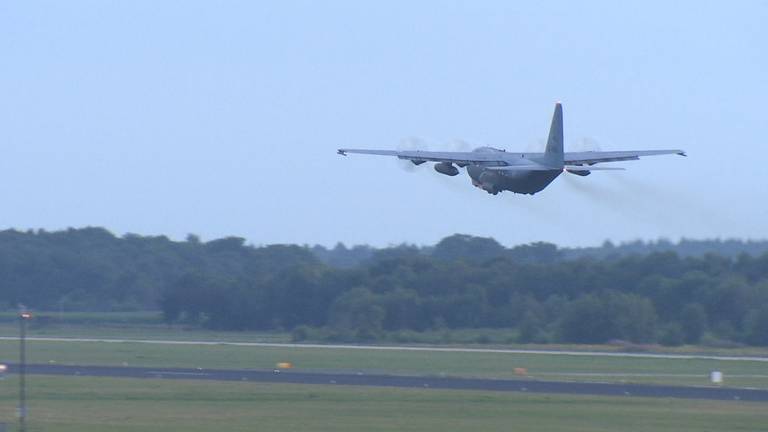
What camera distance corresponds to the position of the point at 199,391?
5903cm

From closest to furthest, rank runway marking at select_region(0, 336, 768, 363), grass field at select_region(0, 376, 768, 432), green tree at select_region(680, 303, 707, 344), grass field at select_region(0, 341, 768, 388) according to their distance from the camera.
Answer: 1. grass field at select_region(0, 376, 768, 432)
2. grass field at select_region(0, 341, 768, 388)
3. runway marking at select_region(0, 336, 768, 363)
4. green tree at select_region(680, 303, 707, 344)

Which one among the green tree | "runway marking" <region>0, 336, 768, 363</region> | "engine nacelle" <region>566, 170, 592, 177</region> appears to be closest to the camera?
"engine nacelle" <region>566, 170, 592, 177</region>

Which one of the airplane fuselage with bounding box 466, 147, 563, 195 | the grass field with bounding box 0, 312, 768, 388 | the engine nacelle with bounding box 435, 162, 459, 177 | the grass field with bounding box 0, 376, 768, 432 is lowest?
the grass field with bounding box 0, 376, 768, 432

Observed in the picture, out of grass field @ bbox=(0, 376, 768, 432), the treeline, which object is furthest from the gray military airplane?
the treeline

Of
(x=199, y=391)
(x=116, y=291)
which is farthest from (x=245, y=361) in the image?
(x=116, y=291)

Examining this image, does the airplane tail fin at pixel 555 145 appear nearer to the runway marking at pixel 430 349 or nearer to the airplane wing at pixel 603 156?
the airplane wing at pixel 603 156

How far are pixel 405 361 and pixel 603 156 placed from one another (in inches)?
1072

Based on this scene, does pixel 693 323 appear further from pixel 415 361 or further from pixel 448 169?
pixel 448 169

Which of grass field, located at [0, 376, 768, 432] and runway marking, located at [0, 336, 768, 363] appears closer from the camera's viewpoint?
grass field, located at [0, 376, 768, 432]

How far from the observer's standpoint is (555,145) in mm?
56812

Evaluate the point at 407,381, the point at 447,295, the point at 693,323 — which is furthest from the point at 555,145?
the point at 447,295

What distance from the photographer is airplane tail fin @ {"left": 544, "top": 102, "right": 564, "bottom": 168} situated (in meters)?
56.5

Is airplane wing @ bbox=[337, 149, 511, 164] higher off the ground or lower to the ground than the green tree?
higher

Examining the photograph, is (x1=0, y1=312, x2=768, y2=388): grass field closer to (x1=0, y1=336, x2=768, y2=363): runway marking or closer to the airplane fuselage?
(x1=0, y1=336, x2=768, y2=363): runway marking
